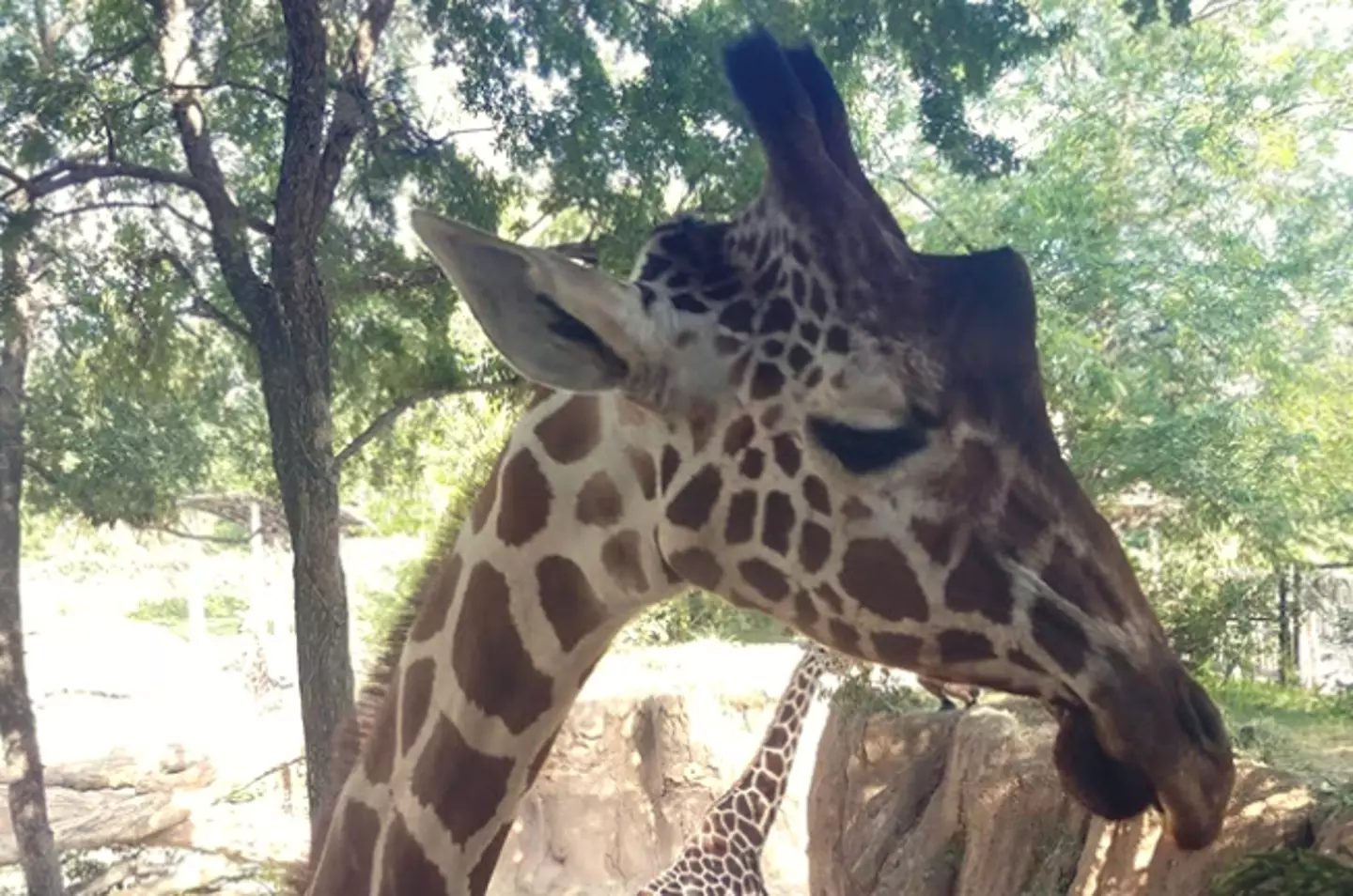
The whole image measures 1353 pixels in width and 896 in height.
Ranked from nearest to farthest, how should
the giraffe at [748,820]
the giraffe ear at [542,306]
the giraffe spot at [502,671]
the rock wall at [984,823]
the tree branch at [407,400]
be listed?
the giraffe ear at [542,306] → the giraffe spot at [502,671] → the rock wall at [984,823] → the giraffe at [748,820] → the tree branch at [407,400]

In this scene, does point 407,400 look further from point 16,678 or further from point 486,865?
point 486,865

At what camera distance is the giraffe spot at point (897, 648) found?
1.41 m

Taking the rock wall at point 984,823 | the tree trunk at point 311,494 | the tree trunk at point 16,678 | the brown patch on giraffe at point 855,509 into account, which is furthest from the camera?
the tree trunk at point 16,678

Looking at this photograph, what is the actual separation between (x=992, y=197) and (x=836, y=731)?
428cm

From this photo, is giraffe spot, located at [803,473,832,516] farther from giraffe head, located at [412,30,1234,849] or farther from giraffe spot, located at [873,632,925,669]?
giraffe spot, located at [873,632,925,669]

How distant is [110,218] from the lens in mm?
5871

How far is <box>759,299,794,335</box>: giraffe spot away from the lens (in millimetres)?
1469

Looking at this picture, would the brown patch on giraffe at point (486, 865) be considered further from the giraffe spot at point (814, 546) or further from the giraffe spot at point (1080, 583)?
the giraffe spot at point (1080, 583)

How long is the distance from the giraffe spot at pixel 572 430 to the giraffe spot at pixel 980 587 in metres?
0.47

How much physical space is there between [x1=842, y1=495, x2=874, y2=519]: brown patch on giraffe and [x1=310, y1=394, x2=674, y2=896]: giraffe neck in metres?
0.24

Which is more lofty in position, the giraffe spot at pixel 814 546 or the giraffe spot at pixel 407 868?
the giraffe spot at pixel 814 546

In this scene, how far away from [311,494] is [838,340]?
408 centimetres

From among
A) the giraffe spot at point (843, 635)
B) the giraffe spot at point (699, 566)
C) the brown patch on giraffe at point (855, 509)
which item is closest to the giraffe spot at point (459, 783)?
the giraffe spot at point (699, 566)

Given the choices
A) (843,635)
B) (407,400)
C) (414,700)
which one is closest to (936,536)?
(843,635)
